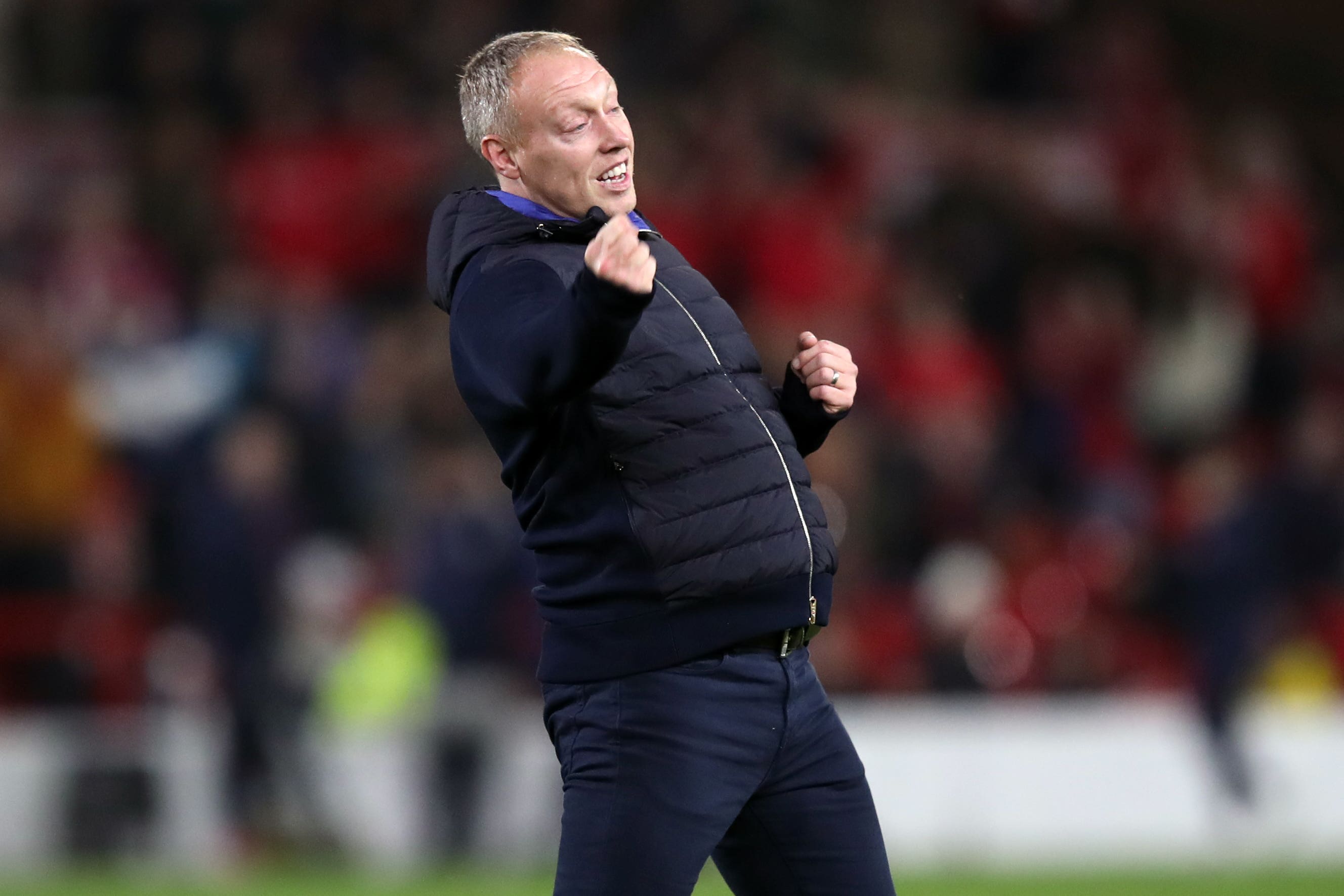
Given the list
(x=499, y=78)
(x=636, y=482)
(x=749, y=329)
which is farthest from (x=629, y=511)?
(x=749, y=329)

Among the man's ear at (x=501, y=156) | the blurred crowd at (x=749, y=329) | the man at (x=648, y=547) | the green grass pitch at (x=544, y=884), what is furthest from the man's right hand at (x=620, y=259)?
the blurred crowd at (x=749, y=329)

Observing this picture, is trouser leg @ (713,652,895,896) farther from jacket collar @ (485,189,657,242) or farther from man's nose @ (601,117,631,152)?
man's nose @ (601,117,631,152)

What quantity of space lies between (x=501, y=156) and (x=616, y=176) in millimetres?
234

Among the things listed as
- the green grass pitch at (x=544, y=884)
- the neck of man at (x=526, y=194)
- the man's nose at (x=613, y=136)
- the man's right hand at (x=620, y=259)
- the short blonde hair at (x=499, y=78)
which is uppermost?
the short blonde hair at (x=499, y=78)

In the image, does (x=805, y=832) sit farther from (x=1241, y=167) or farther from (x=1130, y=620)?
(x=1241, y=167)

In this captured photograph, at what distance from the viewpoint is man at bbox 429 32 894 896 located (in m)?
3.34

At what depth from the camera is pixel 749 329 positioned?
11172 millimetres

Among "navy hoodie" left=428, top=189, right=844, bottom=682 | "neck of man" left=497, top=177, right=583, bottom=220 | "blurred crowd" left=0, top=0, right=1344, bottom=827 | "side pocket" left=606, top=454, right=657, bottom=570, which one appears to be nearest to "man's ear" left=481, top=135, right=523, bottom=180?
"neck of man" left=497, top=177, right=583, bottom=220

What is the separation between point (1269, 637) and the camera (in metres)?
10.8

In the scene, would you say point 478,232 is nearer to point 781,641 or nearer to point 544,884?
point 781,641

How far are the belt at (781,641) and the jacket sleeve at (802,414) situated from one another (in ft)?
1.21

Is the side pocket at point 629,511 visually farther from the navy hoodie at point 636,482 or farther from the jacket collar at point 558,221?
the jacket collar at point 558,221

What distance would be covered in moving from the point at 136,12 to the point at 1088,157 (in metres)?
6.35

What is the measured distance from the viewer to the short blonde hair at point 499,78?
3609 millimetres
